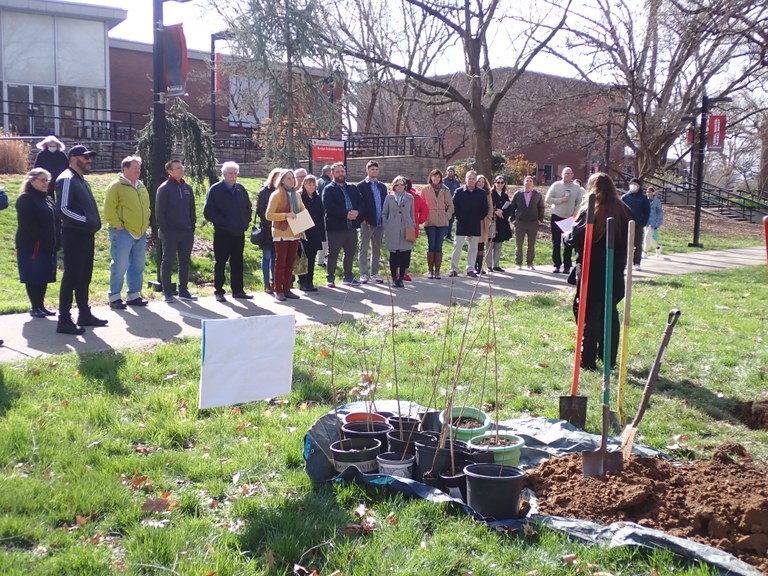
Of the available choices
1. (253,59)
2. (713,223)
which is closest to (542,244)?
(253,59)

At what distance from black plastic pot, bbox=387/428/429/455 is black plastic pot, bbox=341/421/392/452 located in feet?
0.20

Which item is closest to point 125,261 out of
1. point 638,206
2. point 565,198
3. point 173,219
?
point 173,219

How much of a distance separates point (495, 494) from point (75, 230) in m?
6.08

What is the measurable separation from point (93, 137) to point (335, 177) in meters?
21.0

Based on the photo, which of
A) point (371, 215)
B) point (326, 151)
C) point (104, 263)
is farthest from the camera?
point (326, 151)

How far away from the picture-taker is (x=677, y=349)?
29.0 feet

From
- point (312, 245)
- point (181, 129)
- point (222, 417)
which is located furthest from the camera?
point (181, 129)

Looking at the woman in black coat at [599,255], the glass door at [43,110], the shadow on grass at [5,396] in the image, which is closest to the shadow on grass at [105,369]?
the shadow on grass at [5,396]

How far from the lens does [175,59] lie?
11086 mm

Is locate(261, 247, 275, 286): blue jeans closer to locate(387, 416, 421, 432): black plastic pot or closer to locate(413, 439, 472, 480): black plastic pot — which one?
locate(387, 416, 421, 432): black plastic pot

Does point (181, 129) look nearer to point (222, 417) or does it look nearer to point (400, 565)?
point (222, 417)

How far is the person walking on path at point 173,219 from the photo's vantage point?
418 inches

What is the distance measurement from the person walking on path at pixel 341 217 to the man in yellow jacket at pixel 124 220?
325cm

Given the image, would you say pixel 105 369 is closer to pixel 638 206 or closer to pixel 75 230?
pixel 75 230
